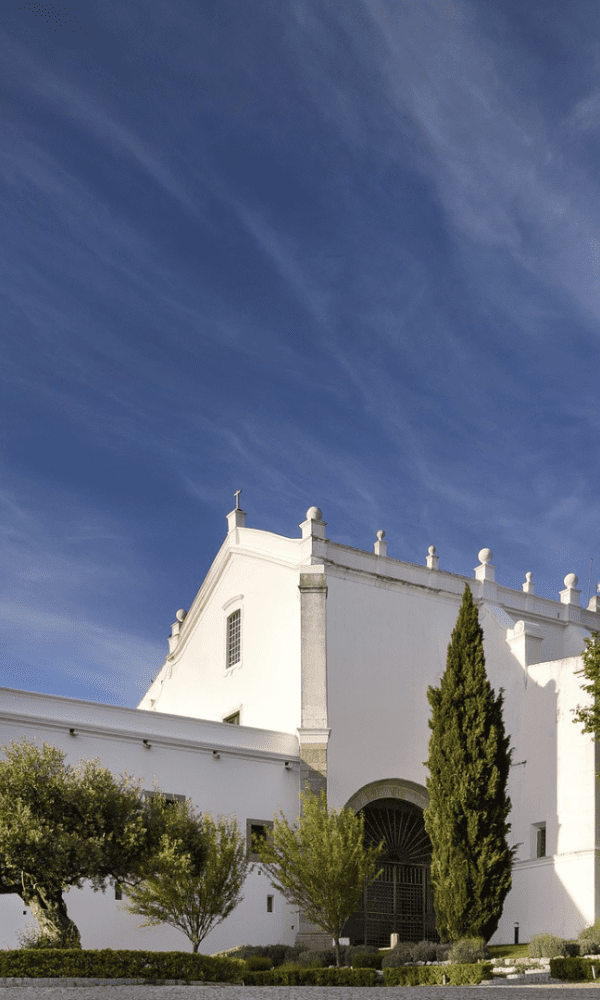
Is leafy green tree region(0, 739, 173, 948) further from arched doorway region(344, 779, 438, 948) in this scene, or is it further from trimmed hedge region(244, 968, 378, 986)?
arched doorway region(344, 779, 438, 948)

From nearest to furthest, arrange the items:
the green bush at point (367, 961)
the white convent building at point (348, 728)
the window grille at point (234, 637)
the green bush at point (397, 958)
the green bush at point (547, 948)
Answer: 1. the green bush at point (547, 948)
2. the green bush at point (397, 958)
3. the green bush at point (367, 961)
4. the white convent building at point (348, 728)
5. the window grille at point (234, 637)

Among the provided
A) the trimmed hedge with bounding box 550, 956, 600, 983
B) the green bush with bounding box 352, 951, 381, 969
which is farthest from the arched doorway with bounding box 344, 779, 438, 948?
the trimmed hedge with bounding box 550, 956, 600, 983

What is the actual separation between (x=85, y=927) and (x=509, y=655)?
49.6 feet

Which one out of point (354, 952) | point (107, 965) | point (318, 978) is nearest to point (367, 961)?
point (354, 952)

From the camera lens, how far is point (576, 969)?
69.3 feet

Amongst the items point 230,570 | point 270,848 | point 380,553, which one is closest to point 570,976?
point 270,848

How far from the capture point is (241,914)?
2922cm

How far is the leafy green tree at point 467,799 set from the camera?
27188 millimetres

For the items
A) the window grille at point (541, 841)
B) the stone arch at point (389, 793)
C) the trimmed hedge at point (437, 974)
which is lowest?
the trimmed hedge at point (437, 974)

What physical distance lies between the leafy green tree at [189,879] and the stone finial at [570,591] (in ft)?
59.4

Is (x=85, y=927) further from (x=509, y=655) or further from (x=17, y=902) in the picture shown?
(x=509, y=655)

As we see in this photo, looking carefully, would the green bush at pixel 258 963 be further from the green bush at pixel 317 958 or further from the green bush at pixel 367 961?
the green bush at pixel 367 961

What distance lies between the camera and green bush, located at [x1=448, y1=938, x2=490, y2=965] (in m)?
24.7

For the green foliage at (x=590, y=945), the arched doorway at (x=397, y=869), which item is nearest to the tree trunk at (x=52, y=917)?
the green foliage at (x=590, y=945)
